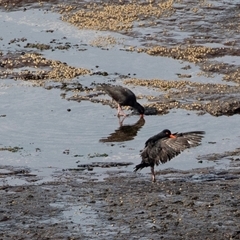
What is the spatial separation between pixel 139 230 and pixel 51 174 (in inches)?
177

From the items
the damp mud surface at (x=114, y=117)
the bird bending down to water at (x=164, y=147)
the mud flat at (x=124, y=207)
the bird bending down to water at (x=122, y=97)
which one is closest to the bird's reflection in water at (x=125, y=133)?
the damp mud surface at (x=114, y=117)

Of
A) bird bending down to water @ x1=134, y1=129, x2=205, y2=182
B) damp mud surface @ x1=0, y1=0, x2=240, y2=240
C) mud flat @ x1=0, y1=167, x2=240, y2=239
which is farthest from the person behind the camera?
bird bending down to water @ x1=134, y1=129, x2=205, y2=182

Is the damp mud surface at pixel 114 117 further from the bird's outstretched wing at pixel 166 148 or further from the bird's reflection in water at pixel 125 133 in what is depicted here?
the bird's outstretched wing at pixel 166 148

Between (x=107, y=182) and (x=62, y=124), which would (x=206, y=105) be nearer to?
(x=62, y=124)

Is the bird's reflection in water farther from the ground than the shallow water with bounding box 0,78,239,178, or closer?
closer

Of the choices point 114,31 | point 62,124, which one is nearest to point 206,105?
point 62,124

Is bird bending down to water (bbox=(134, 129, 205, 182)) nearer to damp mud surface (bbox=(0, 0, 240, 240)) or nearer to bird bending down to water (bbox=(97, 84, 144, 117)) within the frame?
damp mud surface (bbox=(0, 0, 240, 240))

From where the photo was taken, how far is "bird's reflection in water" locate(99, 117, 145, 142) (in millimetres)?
19242

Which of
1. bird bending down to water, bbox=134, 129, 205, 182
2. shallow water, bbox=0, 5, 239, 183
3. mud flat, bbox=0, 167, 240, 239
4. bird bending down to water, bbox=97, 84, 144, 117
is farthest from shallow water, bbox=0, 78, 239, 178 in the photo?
mud flat, bbox=0, 167, 240, 239

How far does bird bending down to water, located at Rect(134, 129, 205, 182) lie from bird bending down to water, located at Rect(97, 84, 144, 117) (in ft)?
19.1

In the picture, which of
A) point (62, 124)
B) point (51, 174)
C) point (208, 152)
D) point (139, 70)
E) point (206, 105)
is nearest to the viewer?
point (51, 174)

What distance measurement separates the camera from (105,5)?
31.8 metres

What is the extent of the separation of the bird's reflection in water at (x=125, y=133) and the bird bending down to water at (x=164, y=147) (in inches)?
147

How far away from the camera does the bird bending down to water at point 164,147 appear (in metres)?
15.0
